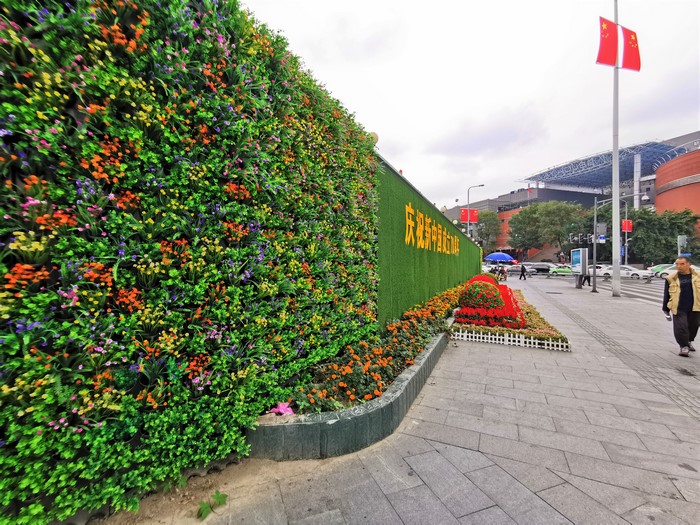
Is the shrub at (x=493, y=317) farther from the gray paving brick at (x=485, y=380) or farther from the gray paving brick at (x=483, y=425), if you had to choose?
the gray paving brick at (x=483, y=425)

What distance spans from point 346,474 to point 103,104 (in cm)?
279

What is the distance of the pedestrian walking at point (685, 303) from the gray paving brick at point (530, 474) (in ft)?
17.6

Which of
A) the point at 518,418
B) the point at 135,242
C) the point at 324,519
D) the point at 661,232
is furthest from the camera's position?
the point at 661,232

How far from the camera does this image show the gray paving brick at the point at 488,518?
1914 mm

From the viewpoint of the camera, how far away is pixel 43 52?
1432 millimetres

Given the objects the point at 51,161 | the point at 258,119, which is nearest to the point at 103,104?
the point at 51,161

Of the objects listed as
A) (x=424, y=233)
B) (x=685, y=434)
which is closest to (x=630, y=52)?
(x=424, y=233)

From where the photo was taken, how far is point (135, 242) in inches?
69.2

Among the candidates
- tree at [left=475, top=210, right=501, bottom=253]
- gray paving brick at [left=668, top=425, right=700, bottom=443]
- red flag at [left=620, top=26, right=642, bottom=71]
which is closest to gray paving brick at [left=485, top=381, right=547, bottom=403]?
gray paving brick at [left=668, top=425, right=700, bottom=443]

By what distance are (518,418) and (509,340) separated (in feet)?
10.9

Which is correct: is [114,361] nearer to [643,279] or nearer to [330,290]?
[330,290]

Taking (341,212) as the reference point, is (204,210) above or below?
below

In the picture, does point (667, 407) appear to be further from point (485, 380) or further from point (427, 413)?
point (427, 413)

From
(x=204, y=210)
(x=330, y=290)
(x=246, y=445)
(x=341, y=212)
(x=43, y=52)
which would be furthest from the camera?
(x=341, y=212)
